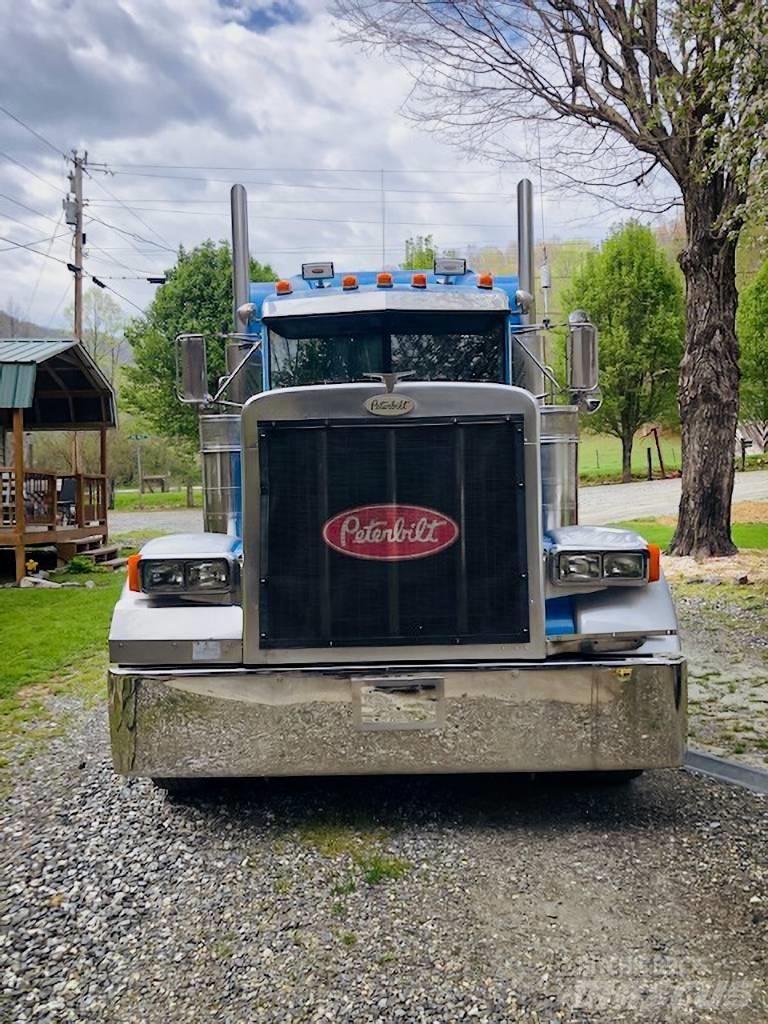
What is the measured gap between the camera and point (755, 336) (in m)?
29.9

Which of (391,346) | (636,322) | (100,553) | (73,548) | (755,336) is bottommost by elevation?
(100,553)

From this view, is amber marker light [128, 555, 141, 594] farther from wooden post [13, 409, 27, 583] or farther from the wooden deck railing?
the wooden deck railing

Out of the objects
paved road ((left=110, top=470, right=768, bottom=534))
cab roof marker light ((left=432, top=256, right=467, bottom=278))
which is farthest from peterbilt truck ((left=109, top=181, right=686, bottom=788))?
paved road ((left=110, top=470, right=768, bottom=534))

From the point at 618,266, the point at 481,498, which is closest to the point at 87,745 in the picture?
the point at 481,498

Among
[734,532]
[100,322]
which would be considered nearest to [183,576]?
[734,532]

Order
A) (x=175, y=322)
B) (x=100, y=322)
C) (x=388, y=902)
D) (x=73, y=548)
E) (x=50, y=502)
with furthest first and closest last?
1. (x=100, y=322)
2. (x=175, y=322)
3. (x=73, y=548)
4. (x=50, y=502)
5. (x=388, y=902)

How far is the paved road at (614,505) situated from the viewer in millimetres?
19273

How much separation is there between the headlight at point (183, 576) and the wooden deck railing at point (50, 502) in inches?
418

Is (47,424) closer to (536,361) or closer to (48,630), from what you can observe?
(48,630)

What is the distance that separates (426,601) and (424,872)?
1033mm

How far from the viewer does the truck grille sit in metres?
3.45

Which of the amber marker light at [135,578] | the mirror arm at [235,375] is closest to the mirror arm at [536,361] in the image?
the mirror arm at [235,375]

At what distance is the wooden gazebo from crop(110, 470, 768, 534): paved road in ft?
6.97

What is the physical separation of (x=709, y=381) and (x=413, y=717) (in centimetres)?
917
